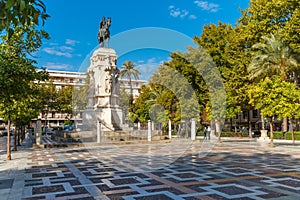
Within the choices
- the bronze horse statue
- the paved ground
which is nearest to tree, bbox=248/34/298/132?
the bronze horse statue

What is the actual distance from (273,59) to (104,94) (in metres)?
16.3

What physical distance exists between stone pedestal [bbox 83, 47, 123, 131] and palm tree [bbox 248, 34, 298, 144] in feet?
43.5

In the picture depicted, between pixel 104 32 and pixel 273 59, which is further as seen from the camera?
pixel 104 32

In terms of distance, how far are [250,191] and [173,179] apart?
231cm

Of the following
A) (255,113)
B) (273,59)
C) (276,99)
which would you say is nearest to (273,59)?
(273,59)

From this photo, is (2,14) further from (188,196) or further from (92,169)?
(92,169)

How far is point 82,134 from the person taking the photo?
78.8 ft

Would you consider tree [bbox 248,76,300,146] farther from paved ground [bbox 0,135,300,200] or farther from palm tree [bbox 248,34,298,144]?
paved ground [bbox 0,135,300,200]

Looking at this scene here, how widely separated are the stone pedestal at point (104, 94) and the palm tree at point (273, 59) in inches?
522

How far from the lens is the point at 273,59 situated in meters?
26.7

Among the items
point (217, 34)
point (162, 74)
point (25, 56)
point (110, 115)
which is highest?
point (217, 34)

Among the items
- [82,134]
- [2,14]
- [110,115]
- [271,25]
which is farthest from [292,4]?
[2,14]

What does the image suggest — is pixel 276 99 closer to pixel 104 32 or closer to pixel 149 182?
pixel 149 182

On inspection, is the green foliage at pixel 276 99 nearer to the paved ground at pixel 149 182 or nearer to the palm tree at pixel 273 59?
the palm tree at pixel 273 59
